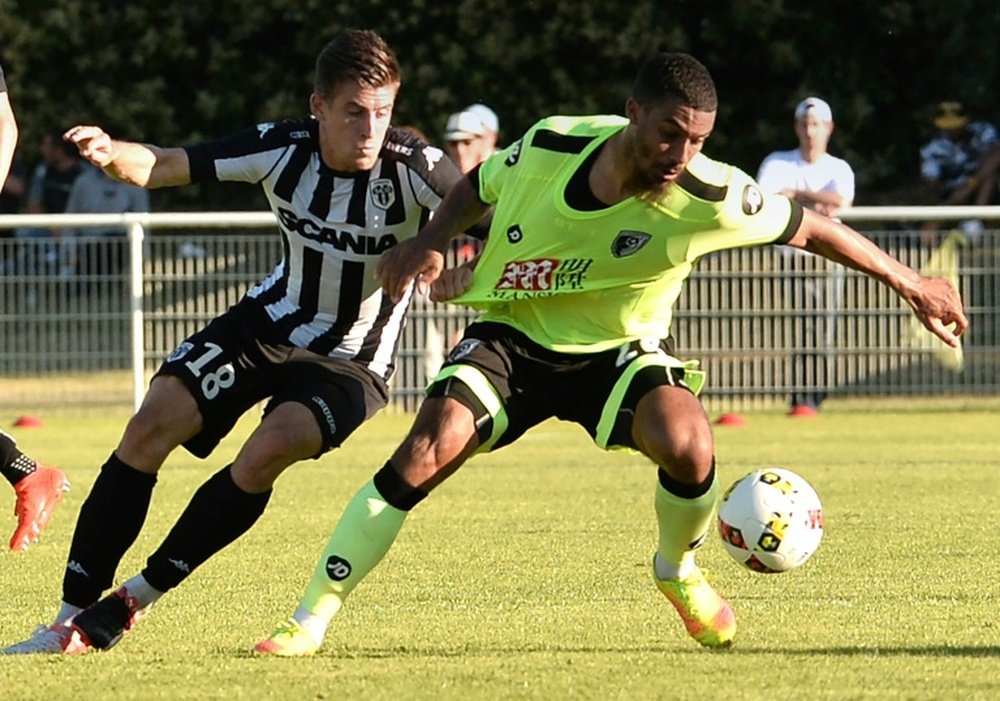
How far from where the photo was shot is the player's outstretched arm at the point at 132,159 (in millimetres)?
6746

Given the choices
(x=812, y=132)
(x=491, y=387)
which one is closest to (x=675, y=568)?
(x=491, y=387)

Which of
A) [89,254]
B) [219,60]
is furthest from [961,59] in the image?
[89,254]

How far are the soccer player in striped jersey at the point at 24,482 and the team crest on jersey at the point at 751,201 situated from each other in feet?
10.6

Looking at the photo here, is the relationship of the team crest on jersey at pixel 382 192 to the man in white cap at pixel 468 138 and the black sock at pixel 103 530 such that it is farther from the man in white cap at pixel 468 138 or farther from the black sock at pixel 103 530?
the man in white cap at pixel 468 138

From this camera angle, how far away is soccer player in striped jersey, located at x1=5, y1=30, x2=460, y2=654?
669 cm

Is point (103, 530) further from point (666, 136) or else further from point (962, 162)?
point (962, 162)

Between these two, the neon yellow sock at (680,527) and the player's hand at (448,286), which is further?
the neon yellow sock at (680,527)

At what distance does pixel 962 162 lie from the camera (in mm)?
21969

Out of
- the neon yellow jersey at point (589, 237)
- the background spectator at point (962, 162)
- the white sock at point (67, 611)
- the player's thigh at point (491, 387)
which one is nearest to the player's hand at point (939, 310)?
the neon yellow jersey at point (589, 237)

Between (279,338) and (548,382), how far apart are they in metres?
0.96

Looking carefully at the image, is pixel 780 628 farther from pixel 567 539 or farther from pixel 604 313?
pixel 567 539

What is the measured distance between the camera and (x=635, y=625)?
23.1 feet

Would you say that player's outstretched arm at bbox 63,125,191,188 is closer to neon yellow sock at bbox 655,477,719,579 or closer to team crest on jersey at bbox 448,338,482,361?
team crest on jersey at bbox 448,338,482,361

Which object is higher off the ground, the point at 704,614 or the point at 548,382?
the point at 548,382
